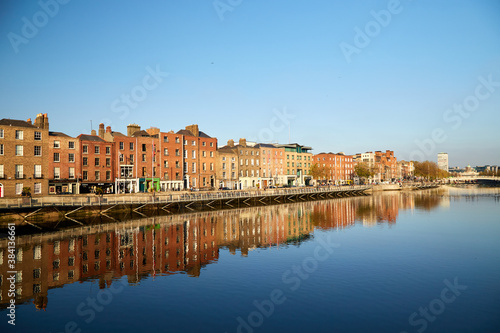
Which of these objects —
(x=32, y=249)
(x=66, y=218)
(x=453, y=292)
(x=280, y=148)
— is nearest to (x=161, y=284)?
(x=32, y=249)

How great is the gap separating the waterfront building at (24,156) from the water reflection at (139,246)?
1860 centimetres

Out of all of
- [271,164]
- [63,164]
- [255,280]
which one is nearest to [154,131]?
[63,164]

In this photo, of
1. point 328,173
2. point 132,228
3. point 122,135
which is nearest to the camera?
point 132,228

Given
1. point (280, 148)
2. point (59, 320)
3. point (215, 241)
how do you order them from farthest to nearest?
point (280, 148), point (215, 241), point (59, 320)

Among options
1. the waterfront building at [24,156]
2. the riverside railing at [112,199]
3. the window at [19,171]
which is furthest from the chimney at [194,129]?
the window at [19,171]

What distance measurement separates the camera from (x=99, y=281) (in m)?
24.4

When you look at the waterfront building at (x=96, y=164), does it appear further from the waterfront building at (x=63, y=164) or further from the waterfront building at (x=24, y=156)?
the waterfront building at (x=24, y=156)

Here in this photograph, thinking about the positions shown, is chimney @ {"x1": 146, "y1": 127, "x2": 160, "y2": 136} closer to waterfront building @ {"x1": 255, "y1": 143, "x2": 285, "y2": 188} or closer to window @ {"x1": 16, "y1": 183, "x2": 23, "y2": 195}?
window @ {"x1": 16, "y1": 183, "x2": 23, "y2": 195}

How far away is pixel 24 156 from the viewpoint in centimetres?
5459

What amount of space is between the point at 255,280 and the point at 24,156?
162ft

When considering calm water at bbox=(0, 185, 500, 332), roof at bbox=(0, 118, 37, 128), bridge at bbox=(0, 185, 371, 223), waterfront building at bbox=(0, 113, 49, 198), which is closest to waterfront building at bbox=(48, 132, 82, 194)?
waterfront building at bbox=(0, 113, 49, 198)

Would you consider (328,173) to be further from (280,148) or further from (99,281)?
(99,281)

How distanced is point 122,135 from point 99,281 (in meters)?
56.3

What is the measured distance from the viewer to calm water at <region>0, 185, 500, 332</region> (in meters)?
17.6
